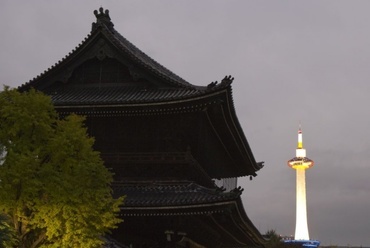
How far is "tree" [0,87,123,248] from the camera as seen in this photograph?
15.5m

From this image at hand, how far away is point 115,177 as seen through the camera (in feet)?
72.8

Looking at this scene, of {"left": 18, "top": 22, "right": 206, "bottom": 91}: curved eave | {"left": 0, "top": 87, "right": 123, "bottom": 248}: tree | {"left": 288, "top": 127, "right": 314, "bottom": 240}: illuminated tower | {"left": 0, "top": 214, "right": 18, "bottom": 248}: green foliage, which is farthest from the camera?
{"left": 288, "top": 127, "right": 314, "bottom": 240}: illuminated tower

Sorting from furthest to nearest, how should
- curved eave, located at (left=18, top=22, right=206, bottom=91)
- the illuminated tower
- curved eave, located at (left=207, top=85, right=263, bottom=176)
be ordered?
the illuminated tower, curved eave, located at (left=18, top=22, right=206, bottom=91), curved eave, located at (left=207, top=85, right=263, bottom=176)

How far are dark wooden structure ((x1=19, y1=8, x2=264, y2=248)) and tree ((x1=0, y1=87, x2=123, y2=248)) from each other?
13.4 ft

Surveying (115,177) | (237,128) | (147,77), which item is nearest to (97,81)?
(147,77)

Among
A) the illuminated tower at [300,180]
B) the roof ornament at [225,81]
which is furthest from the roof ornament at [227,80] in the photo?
the illuminated tower at [300,180]

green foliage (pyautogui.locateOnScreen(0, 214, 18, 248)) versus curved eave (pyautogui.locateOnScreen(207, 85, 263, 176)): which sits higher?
curved eave (pyautogui.locateOnScreen(207, 85, 263, 176))

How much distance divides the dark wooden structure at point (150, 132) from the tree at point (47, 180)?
408 cm

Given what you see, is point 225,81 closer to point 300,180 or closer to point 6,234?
point 6,234

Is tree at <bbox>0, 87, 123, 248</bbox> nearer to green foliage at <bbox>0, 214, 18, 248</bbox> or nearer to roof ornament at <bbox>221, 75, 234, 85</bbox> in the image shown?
green foliage at <bbox>0, 214, 18, 248</bbox>

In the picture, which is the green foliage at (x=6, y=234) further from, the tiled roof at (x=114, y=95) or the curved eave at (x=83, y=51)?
the curved eave at (x=83, y=51)

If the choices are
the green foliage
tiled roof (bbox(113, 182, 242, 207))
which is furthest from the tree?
tiled roof (bbox(113, 182, 242, 207))

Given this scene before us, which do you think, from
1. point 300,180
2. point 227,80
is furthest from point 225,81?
point 300,180

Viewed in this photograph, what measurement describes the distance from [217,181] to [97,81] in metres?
8.72
